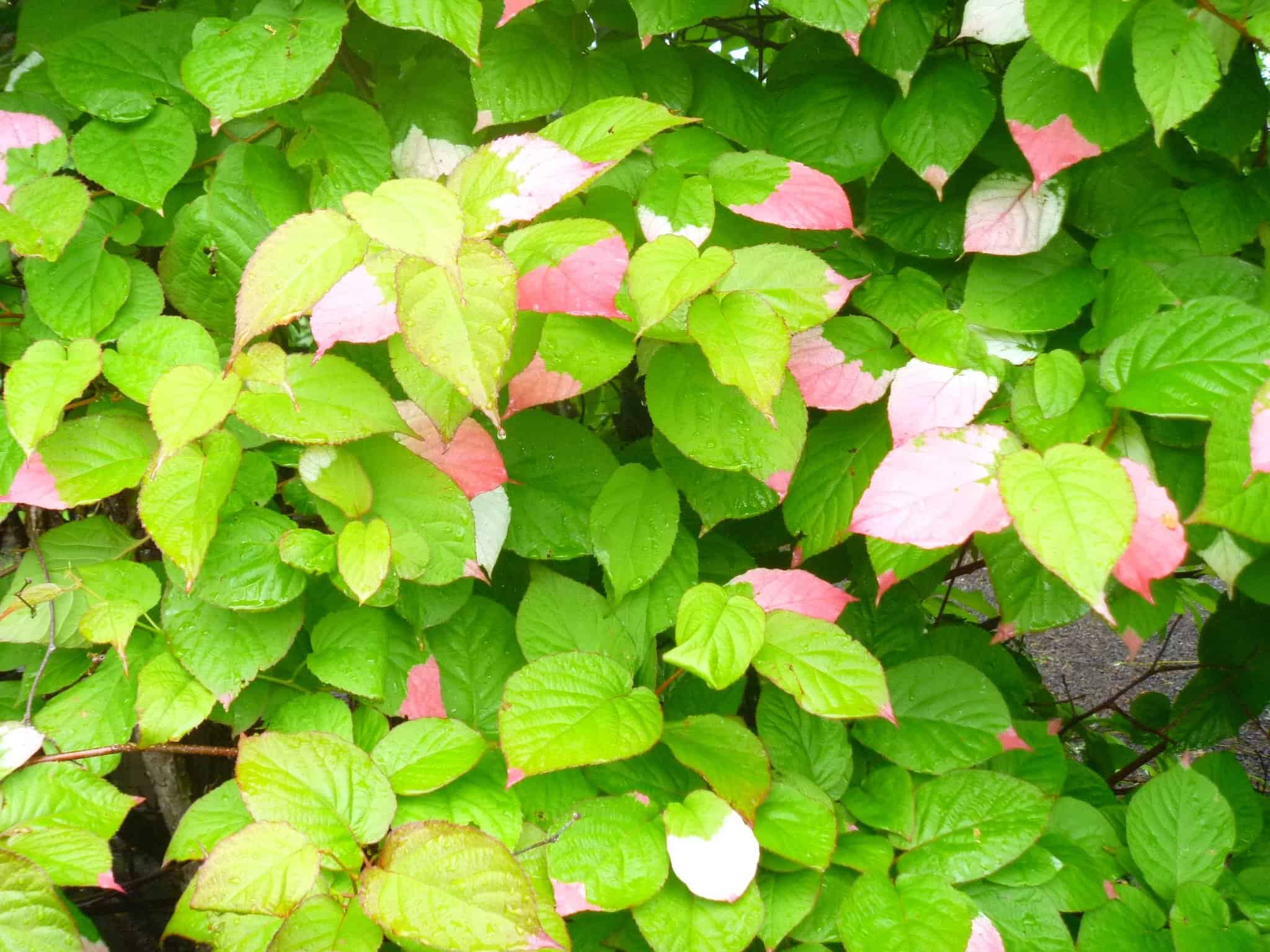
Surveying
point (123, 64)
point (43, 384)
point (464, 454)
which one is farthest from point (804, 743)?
point (123, 64)

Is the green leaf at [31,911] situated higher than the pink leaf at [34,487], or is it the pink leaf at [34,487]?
the pink leaf at [34,487]

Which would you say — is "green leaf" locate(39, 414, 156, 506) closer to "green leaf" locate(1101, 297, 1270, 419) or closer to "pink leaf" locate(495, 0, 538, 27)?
"pink leaf" locate(495, 0, 538, 27)

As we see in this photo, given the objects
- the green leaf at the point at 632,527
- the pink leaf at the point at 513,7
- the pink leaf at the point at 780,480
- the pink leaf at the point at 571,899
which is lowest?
the pink leaf at the point at 571,899

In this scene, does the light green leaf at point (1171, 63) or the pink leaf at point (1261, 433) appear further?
the light green leaf at point (1171, 63)

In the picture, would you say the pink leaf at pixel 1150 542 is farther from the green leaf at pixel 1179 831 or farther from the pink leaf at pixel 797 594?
the green leaf at pixel 1179 831

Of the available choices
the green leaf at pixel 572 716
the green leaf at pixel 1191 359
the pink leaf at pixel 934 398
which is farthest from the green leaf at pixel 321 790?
the green leaf at pixel 1191 359

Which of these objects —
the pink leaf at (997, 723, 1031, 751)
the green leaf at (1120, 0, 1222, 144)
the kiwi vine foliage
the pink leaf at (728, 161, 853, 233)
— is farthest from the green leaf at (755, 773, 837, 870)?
the green leaf at (1120, 0, 1222, 144)

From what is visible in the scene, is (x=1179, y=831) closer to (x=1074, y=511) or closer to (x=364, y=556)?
(x=1074, y=511)
